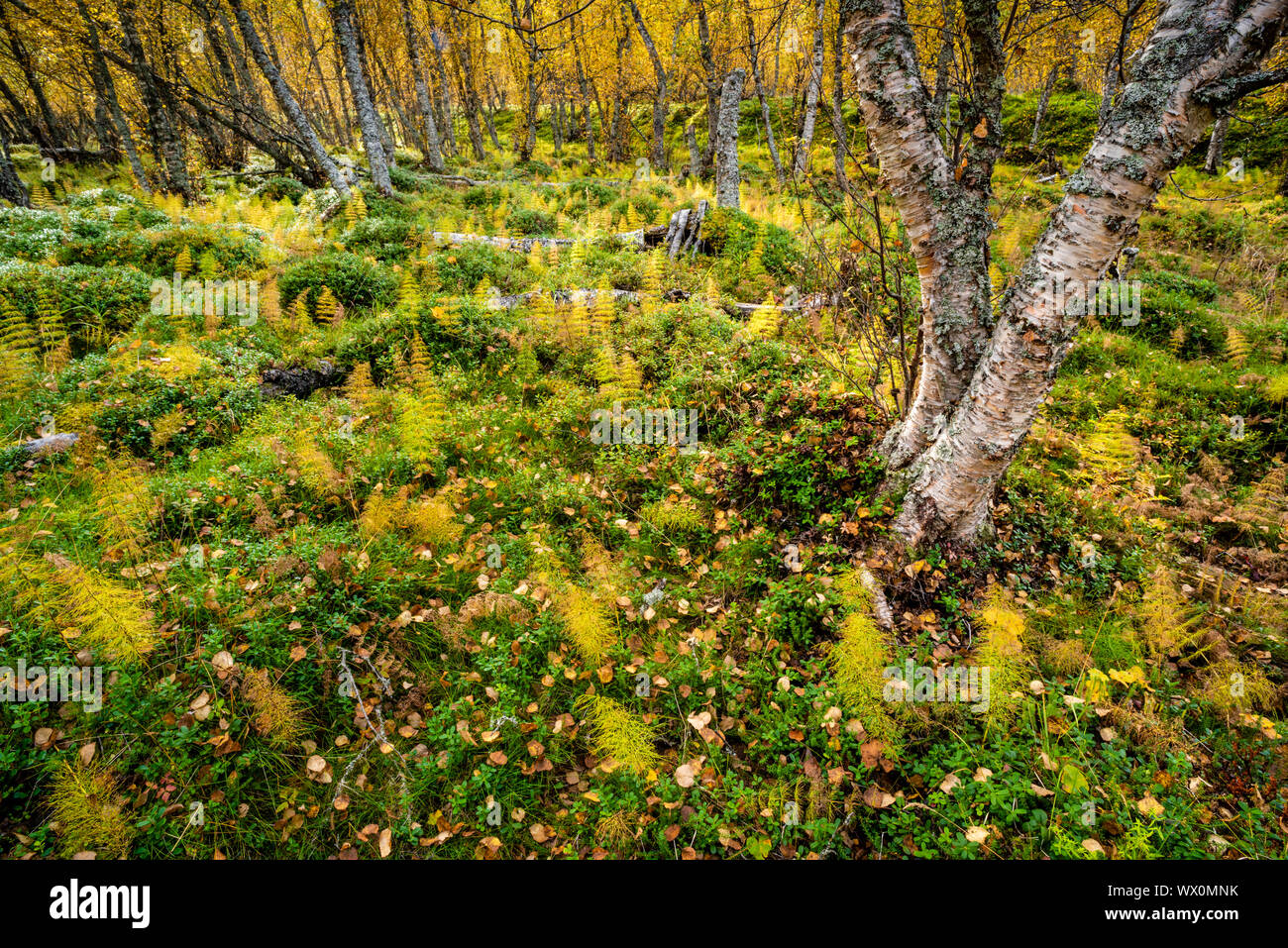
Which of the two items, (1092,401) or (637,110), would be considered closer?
(1092,401)

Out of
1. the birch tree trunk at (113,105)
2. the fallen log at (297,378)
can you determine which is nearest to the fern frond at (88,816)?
the fallen log at (297,378)

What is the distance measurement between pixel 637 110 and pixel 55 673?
39774 millimetres

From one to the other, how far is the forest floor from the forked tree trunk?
629mm

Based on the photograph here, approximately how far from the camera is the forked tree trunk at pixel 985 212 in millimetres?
2740

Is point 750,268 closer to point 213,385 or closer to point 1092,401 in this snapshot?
point 1092,401

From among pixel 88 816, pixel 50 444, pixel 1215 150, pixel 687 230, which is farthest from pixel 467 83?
pixel 1215 150

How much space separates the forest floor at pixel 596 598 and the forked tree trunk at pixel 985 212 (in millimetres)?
629

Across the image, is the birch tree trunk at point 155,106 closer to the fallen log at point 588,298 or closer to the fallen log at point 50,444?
the fallen log at point 588,298

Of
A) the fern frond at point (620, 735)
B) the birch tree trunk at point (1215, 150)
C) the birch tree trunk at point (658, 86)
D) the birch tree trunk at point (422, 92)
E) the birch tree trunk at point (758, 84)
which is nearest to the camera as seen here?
the fern frond at point (620, 735)

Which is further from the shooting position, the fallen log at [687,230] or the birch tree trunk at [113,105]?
the birch tree trunk at [113,105]

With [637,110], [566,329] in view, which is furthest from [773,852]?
[637,110]

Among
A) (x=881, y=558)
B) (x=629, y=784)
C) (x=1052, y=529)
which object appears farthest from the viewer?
(x=1052, y=529)
